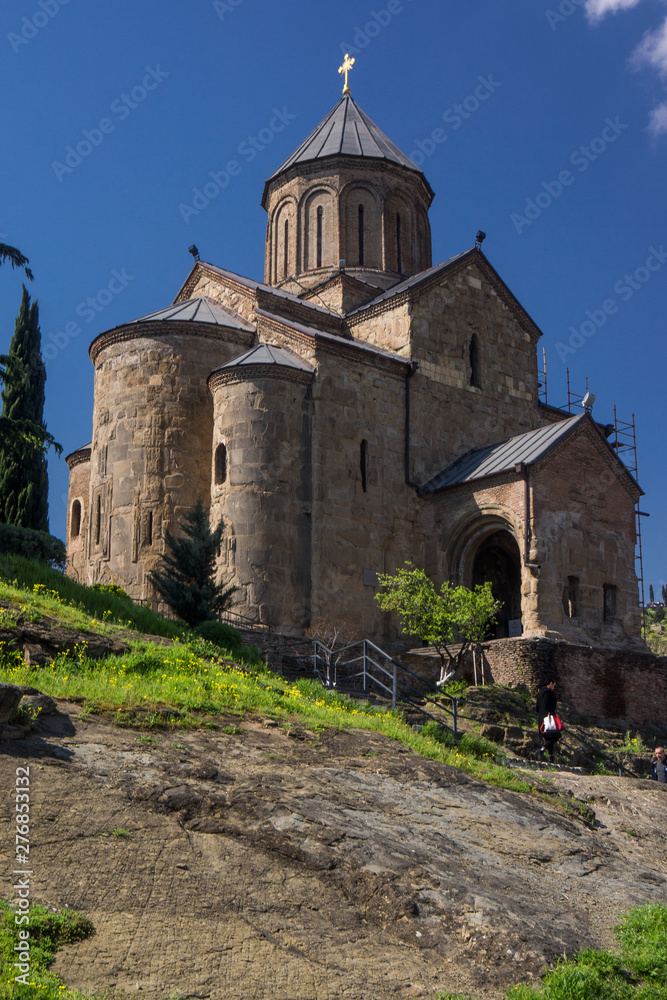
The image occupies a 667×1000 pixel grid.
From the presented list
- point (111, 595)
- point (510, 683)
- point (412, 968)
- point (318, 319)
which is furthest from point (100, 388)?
point (412, 968)

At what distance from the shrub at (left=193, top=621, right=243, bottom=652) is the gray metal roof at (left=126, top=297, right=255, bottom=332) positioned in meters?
9.26

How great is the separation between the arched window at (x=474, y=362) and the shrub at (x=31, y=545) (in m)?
12.6

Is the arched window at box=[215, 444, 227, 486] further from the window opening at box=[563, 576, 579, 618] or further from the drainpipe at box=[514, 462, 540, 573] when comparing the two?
the window opening at box=[563, 576, 579, 618]

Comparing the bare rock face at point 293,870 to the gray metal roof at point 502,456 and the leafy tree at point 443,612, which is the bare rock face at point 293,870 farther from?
the gray metal roof at point 502,456

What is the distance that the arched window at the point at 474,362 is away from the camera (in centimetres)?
2603

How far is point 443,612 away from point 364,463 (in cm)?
475

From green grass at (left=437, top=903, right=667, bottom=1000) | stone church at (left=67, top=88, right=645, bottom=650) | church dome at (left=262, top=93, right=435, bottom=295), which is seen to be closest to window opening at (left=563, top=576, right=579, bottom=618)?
stone church at (left=67, top=88, right=645, bottom=650)

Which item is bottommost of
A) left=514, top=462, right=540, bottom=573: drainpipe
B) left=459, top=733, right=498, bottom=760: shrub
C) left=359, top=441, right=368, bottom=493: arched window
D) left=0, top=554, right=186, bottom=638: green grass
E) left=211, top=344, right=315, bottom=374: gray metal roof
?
left=459, top=733, right=498, bottom=760: shrub

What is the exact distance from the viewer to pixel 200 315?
23.5m

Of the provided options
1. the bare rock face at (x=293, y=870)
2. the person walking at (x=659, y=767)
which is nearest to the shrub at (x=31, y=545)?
the bare rock face at (x=293, y=870)

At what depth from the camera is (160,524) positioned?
21.5 metres

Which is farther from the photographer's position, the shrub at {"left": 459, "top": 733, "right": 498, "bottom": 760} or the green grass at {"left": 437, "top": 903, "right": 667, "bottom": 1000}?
the shrub at {"left": 459, "top": 733, "right": 498, "bottom": 760}

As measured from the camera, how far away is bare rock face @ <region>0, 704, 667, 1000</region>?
253 inches

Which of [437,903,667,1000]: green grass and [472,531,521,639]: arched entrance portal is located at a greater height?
[472,531,521,639]: arched entrance portal
